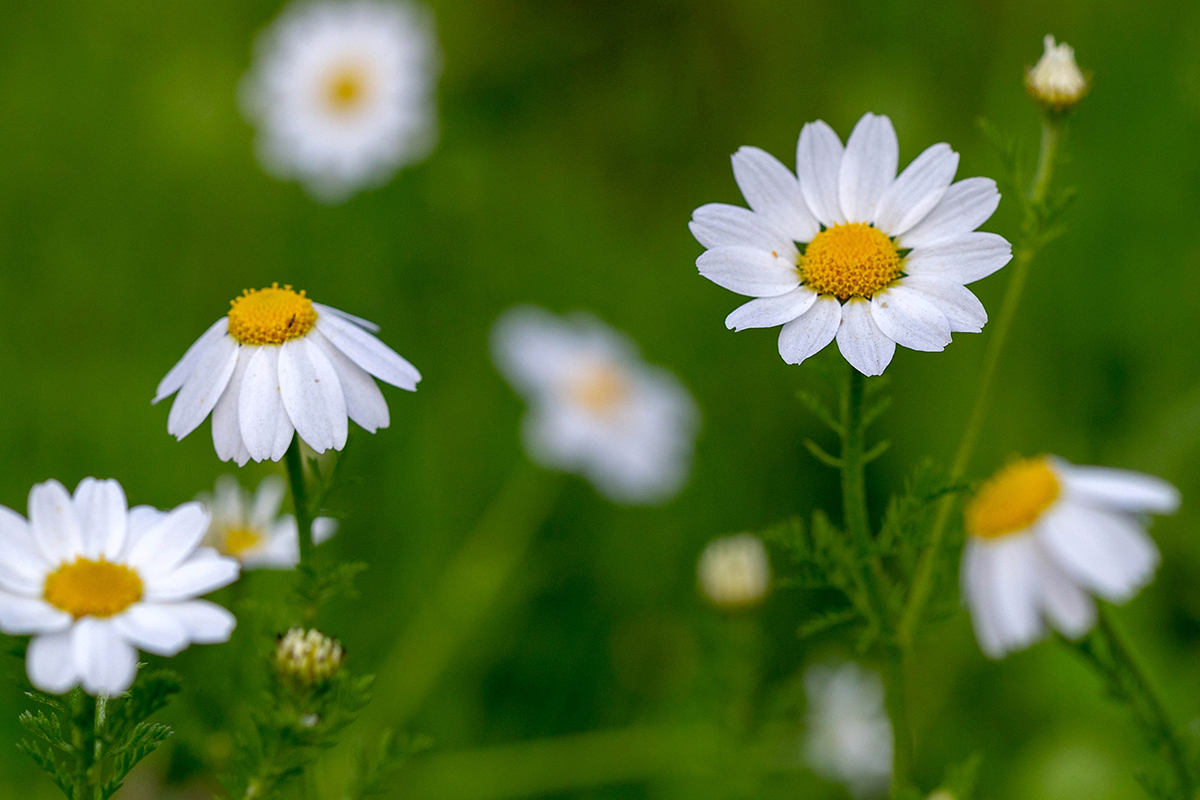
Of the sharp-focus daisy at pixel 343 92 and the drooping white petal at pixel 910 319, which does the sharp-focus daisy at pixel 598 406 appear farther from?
the drooping white petal at pixel 910 319

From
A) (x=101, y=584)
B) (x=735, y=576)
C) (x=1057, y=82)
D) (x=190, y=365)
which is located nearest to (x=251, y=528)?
(x=190, y=365)

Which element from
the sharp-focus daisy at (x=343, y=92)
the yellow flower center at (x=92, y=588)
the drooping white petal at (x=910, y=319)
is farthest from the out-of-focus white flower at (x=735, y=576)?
the sharp-focus daisy at (x=343, y=92)

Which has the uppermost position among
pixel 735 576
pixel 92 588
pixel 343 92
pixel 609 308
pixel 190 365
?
pixel 343 92

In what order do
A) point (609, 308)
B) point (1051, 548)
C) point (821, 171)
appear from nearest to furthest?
point (821, 171), point (1051, 548), point (609, 308)

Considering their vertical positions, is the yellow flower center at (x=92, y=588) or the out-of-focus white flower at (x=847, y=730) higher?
the out-of-focus white flower at (x=847, y=730)

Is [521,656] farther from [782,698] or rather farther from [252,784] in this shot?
[252,784]

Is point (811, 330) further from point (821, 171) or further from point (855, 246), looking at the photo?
point (821, 171)

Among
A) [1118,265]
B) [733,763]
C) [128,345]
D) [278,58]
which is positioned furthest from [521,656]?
[278,58]
